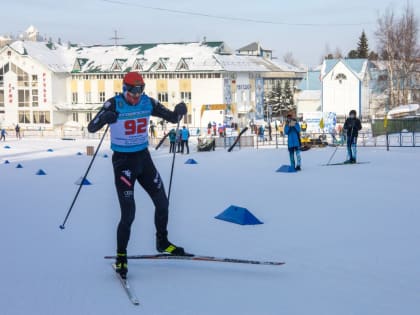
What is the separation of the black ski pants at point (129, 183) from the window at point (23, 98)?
7240cm

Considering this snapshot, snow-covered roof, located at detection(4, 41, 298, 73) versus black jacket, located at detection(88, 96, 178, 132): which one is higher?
snow-covered roof, located at detection(4, 41, 298, 73)

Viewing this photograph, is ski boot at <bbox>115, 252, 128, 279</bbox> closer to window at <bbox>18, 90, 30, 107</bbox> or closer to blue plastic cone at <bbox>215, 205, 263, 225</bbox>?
blue plastic cone at <bbox>215, 205, 263, 225</bbox>

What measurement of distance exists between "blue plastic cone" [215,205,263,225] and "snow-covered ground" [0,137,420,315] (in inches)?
5.0

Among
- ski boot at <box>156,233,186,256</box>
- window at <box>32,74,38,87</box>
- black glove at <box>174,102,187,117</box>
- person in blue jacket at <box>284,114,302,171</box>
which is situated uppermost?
window at <box>32,74,38,87</box>

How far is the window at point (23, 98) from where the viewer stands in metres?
74.8

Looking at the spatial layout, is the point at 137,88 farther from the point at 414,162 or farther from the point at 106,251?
the point at 414,162

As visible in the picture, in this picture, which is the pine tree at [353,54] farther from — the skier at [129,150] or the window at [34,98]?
the skier at [129,150]

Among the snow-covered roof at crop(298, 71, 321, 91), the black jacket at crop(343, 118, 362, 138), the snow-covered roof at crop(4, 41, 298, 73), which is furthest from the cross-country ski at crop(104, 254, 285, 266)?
the snow-covered roof at crop(298, 71, 321, 91)

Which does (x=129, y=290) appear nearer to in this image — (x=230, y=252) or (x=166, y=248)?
(x=166, y=248)

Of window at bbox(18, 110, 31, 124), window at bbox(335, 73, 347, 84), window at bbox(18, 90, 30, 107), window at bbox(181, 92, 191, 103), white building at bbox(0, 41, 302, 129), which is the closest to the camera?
window at bbox(335, 73, 347, 84)

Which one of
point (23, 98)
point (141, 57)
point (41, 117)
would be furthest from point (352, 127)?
point (23, 98)

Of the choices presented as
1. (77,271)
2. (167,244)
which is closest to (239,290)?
(167,244)

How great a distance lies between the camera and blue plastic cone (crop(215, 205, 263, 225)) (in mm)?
7898

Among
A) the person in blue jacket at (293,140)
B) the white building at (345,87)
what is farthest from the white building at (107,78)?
the person in blue jacket at (293,140)
